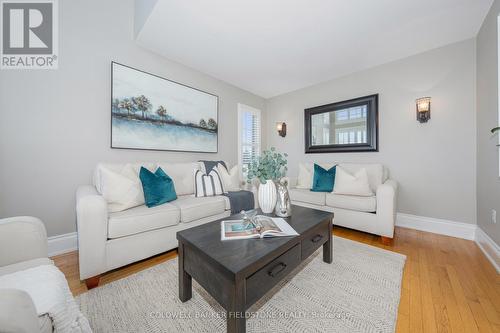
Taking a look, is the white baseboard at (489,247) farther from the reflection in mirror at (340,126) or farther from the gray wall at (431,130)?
the reflection in mirror at (340,126)

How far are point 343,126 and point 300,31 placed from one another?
5.45ft

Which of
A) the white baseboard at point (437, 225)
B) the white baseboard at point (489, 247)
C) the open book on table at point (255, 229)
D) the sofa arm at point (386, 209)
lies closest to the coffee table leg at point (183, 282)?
the open book on table at point (255, 229)

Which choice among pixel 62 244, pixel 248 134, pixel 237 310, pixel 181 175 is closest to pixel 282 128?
pixel 248 134

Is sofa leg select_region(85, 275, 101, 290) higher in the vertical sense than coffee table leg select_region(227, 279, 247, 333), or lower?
lower

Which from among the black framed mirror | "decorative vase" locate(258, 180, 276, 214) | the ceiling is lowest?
"decorative vase" locate(258, 180, 276, 214)

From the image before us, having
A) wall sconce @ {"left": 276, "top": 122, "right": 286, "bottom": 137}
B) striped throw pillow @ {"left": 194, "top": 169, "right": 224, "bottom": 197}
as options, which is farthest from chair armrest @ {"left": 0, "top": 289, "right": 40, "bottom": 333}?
wall sconce @ {"left": 276, "top": 122, "right": 286, "bottom": 137}

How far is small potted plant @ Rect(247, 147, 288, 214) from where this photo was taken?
1.56 metres

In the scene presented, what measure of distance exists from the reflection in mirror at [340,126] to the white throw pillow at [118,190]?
9.74ft

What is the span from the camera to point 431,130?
2.41 meters

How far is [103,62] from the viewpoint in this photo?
2.09 meters

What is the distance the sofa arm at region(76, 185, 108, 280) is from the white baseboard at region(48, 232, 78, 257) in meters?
0.87

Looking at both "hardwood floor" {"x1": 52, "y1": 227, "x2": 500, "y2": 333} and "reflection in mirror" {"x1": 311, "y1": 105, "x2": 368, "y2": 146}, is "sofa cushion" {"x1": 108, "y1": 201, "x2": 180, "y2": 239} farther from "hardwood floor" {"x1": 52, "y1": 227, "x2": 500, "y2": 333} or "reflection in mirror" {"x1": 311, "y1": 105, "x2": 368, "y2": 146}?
"reflection in mirror" {"x1": 311, "y1": 105, "x2": 368, "y2": 146}

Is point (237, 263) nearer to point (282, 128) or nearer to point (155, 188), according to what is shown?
point (155, 188)

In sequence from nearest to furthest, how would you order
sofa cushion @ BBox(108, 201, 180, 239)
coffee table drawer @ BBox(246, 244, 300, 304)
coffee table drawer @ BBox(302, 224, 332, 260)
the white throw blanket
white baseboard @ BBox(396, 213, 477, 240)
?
the white throw blanket < coffee table drawer @ BBox(246, 244, 300, 304) < coffee table drawer @ BBox(302, 224, 332, 260) < sofa cushion @ BBox(108, 201, 180, 239) < white baseboard @ BBox(396, 213, 477, 240)
